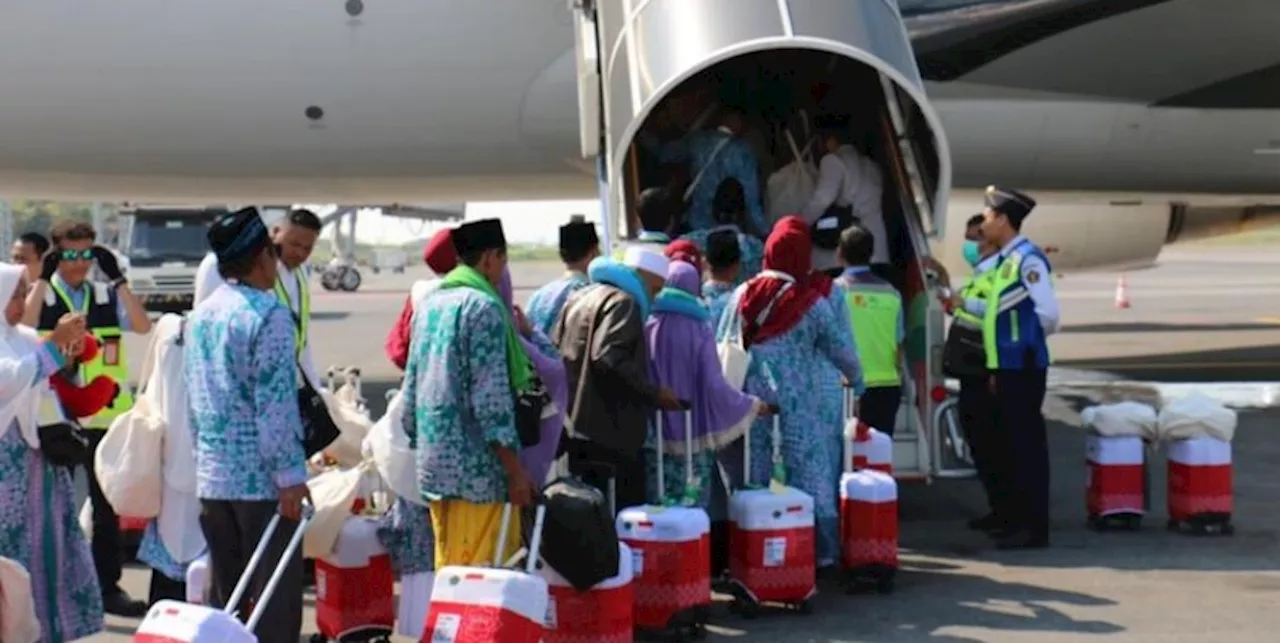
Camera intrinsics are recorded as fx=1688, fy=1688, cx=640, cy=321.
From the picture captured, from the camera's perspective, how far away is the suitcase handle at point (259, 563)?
4641 millimetres

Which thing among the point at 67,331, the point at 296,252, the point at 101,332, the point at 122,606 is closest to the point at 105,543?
the point at 122,606

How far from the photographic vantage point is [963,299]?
8.52m

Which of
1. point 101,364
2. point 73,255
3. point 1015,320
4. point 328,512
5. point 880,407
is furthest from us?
point 880,407

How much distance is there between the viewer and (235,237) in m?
5.10

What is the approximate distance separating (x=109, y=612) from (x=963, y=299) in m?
4.33

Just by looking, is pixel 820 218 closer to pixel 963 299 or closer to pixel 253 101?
pixel 963 299

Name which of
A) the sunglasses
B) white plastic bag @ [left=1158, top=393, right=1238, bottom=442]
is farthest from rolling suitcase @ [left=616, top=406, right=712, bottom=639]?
white plastic bag @ [left=1158, top=393, right=1238, bottom=442]

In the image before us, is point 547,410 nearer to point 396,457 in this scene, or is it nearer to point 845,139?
point 396,457

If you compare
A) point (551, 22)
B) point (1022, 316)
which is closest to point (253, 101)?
point (551, 22)

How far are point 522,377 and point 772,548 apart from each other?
1795mm

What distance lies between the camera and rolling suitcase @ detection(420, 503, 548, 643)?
4797mm

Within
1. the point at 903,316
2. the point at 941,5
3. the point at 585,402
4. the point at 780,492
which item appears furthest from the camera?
the point at 941,5

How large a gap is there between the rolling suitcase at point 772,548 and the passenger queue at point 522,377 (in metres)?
0.28

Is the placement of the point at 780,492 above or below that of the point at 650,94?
below
